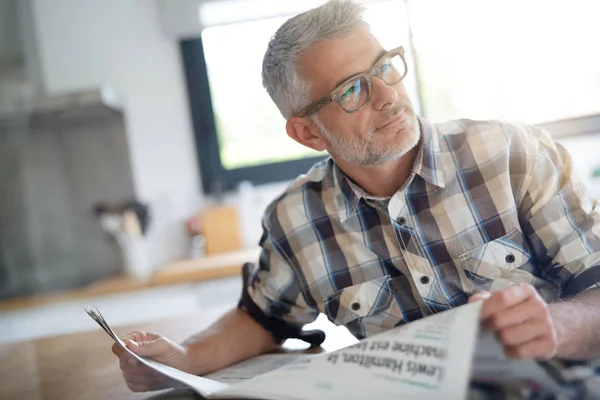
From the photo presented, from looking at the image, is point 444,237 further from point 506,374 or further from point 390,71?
point 506,374

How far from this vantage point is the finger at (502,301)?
483 millimetres

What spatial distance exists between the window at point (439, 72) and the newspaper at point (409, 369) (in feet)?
7.43

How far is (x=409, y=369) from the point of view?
461 millimetres

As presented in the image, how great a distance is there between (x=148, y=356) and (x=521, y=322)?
49cm

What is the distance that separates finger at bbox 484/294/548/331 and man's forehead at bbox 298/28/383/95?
54 cm

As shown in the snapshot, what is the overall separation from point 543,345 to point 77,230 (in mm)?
2503

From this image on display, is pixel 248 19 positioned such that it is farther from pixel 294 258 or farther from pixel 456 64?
pixel 294 258

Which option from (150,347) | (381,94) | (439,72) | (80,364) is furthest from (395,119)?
(439,72)

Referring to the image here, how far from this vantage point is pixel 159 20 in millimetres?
2684

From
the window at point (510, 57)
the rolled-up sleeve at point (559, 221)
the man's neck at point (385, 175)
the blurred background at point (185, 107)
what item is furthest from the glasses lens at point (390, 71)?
the window at point (510, 57)

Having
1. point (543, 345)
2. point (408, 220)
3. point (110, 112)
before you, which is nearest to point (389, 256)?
point (408, 220)

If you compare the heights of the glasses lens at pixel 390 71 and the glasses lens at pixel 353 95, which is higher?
the glasses lens at pixel 390 71

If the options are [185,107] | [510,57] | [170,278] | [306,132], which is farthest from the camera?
[185,107]

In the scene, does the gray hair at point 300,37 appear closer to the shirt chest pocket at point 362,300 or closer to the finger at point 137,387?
the shirt chest pocket at point 362,300
